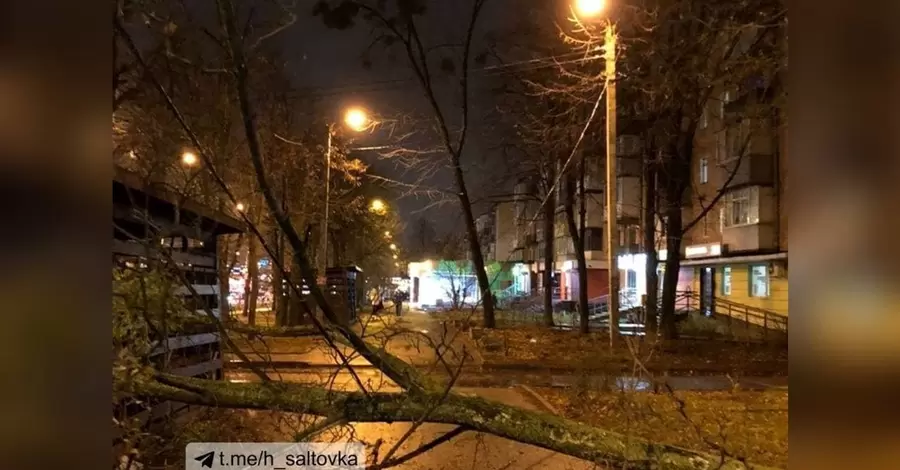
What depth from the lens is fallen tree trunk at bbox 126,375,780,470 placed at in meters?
3.58

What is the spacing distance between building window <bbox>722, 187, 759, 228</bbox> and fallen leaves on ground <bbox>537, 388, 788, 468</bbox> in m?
17.0

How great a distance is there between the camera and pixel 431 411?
3686mm

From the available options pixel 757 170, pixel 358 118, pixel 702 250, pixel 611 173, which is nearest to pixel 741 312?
pixel 702 250

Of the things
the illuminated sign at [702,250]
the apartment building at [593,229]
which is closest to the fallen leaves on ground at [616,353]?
the apartment building at [593,229]

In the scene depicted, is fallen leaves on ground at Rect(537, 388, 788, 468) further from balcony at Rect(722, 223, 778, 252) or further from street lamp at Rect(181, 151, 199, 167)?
balcony at Rect(722, 223, 778, 252)

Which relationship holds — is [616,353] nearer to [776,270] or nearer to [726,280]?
[776,270]

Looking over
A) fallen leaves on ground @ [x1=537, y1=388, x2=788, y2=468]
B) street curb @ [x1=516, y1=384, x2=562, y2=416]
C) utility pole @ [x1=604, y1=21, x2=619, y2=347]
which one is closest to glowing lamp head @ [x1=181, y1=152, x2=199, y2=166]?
fallen leaves on ground @ [x1=537, y1=388, x2=788, y2=468]

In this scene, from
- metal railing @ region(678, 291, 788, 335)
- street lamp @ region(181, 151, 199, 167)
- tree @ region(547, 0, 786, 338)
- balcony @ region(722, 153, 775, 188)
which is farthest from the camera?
balcony @ region(722, 153, 775, 188)

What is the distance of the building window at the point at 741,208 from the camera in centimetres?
2589

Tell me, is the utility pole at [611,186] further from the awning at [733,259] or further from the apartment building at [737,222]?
the awning at [733,259]
